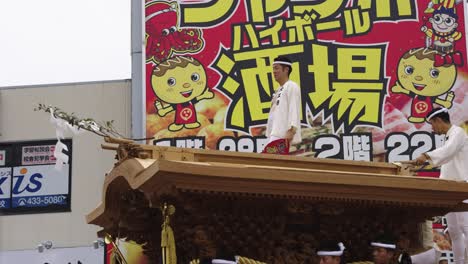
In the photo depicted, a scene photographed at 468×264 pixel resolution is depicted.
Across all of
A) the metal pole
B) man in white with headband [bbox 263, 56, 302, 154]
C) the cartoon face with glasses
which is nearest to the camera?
man in white with headband [bbox 263, 56, 302, 154]

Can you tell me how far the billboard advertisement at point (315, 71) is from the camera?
15.1 m

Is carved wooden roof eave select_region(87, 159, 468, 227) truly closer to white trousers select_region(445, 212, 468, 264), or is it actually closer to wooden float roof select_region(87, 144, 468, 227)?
wooden float roof select_region(87, 144, 468, 227)

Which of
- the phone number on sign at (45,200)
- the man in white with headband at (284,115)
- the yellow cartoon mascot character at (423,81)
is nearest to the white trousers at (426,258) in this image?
the man in white with headband at (284,115)

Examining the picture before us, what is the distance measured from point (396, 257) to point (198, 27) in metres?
9.31

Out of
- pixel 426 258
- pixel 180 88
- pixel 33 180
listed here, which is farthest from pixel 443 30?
pixel 426 258

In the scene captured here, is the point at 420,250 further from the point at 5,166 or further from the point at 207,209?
the point at 5,166

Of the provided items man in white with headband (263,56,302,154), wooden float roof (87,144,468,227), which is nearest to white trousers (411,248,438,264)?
wooden float roof (87,144,468,227)

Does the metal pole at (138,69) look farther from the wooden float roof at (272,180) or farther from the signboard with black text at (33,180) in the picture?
the wooden float roof at (272,180)

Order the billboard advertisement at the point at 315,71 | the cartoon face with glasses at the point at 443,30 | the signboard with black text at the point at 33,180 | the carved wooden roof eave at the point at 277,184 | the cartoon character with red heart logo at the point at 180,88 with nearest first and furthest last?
the carved wooden roof eave at the point at 277,184 → the billboard advertisement at the point at 315,71 → the cartoon face with glasses at the point at 443,30 → the cartoon character with red heart logo at the point at 180,88 → the signboard with black text at the point at 33,180

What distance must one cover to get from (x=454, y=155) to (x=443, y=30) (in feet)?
25.4

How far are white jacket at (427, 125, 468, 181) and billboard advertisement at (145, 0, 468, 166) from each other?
665 cm

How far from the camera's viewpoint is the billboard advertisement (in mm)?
15125

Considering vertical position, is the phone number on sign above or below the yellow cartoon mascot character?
below

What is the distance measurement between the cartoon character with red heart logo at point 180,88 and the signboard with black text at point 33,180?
2613 millimetres
